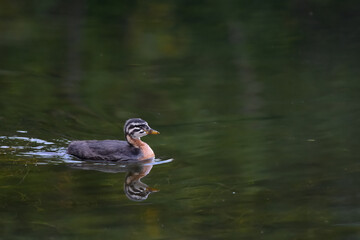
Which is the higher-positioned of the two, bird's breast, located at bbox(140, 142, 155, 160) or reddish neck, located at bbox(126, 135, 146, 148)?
reddish neck, located at bbox(126, 135, 146, 148)

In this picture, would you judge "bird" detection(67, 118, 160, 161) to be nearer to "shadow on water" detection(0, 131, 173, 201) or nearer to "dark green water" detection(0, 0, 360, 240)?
"shadow on water" detection(0, 131, 173, 201)

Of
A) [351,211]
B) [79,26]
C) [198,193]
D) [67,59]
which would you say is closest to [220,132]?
[198,193]

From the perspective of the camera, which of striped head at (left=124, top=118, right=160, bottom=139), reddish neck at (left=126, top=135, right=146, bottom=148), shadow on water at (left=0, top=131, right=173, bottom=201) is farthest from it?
striped head at (left=124, top=118, right=160, bottom=139)

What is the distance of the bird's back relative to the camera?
454 inches

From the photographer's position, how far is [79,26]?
23.4 meters

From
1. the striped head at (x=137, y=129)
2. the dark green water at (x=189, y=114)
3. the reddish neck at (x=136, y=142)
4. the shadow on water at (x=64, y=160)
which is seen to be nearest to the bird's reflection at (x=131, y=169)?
the shadow on water at (x=64, y=160)

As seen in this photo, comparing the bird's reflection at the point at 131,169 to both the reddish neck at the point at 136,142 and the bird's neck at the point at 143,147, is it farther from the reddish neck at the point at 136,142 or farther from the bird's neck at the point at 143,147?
the reddish neck at the point at 136,142

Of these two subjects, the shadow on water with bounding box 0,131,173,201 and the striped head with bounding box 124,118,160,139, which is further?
the striped head with bounding box 124,118,160,139

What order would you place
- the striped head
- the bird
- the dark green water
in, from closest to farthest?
the dark green water, the bird, the striped head

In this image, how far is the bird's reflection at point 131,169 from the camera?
33.0 feet

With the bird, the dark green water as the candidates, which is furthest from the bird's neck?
the dark green water

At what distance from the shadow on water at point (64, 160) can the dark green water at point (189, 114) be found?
1.8 inches

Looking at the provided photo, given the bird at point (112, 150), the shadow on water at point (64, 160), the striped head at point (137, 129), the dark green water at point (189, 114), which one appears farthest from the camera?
the striped head at point (137, 129)

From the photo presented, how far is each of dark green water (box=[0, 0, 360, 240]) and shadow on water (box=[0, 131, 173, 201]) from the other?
0.04 m
